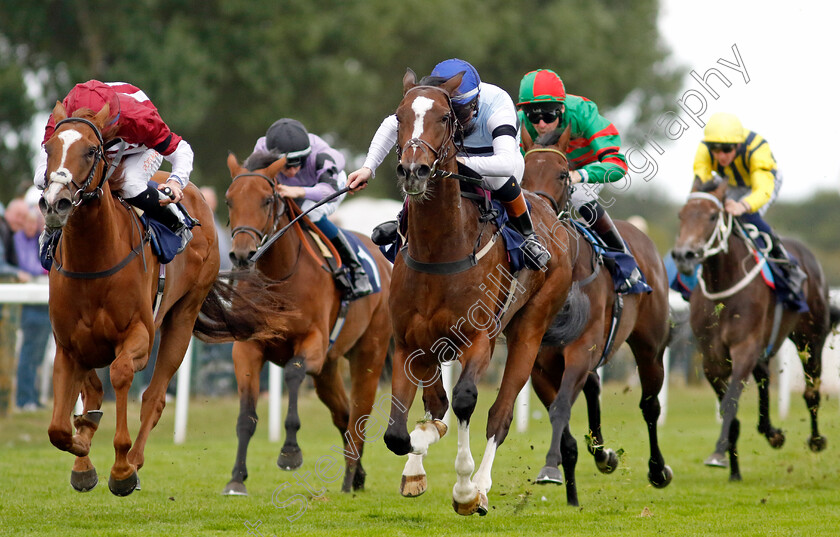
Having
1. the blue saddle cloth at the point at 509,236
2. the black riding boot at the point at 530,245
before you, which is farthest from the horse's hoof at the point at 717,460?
the blue saddle cloth at the point at 509,236

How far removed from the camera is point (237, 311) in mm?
7047

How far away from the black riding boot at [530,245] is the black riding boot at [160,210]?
6.02 feet

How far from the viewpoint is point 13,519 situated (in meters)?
5.71

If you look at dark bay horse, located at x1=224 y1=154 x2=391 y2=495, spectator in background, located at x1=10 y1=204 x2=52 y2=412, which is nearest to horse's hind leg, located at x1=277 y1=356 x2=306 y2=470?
dark bay horse, located at x1=224 y1=154 x2=391 y2=495

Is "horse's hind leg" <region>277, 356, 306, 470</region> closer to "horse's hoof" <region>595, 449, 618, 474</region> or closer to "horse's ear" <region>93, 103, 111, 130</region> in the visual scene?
"horse's hoof" <region>595, 449, 618, 474</region>

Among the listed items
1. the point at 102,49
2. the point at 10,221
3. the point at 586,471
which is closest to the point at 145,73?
the point at 102,49

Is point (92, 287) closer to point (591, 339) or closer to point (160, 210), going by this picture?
point (160, 210)

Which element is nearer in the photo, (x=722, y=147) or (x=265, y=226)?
(x=265, y=226)

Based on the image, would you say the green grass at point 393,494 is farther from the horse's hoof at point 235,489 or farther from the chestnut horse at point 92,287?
the chestnut horse at point 92,287

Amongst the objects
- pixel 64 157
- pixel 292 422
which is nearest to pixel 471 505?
pixel 292 422

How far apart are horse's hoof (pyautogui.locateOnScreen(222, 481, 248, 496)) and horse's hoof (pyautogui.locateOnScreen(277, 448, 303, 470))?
0.31 m

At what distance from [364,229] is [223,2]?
5.36 meters

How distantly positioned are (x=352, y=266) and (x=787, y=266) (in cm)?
347

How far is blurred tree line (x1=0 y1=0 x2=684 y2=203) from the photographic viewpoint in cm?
1912
